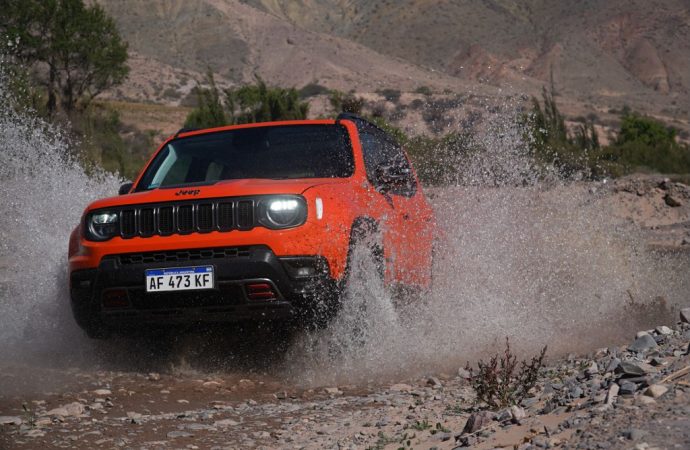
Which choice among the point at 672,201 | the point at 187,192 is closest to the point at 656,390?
the point at 187,192

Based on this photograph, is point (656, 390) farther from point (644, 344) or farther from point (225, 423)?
point (225, 423)

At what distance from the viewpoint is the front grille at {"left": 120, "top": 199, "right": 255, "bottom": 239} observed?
5625 millimetres

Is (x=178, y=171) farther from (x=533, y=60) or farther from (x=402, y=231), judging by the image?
(x=533, y=60)

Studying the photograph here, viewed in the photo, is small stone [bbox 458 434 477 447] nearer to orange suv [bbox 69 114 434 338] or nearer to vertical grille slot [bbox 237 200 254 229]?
orange suv [bbox 69 114 434 338]

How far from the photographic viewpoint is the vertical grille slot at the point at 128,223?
19.1 feet

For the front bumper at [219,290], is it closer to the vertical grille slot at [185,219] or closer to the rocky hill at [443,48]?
the vertical grille slot at [185,219]

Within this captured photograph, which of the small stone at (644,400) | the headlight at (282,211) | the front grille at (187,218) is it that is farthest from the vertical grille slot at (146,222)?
the small stone at (644,400)

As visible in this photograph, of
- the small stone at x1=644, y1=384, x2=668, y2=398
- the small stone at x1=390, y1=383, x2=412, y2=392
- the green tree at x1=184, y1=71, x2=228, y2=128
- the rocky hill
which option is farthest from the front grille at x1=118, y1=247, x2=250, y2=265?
the rocky hill

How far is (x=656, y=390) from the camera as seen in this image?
359 centimetres

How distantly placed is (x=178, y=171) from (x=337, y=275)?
2.17 m

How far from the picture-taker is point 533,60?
309 ft

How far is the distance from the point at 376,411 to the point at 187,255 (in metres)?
1.55

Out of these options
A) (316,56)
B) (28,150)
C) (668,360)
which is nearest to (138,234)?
(668,360)

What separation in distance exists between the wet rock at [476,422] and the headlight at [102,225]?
2.80 m
